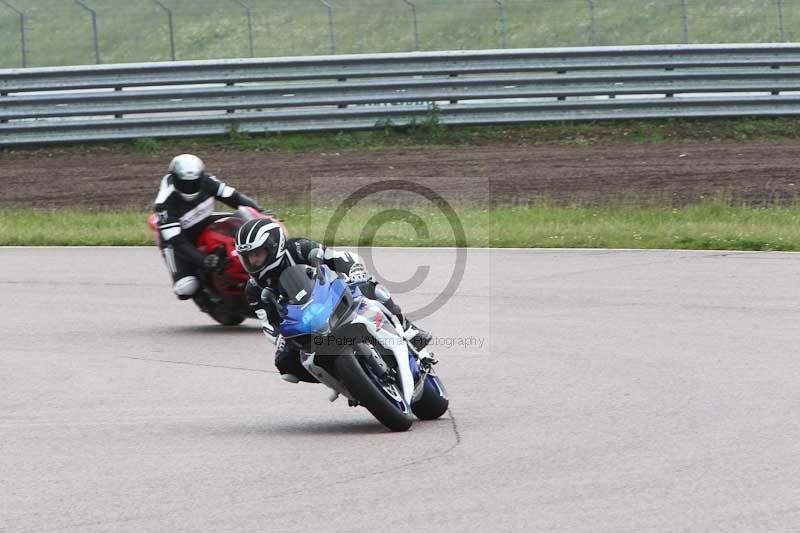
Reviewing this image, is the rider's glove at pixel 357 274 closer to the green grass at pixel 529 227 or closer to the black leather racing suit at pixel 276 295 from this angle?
the black leather racing suit at pixel 276 295

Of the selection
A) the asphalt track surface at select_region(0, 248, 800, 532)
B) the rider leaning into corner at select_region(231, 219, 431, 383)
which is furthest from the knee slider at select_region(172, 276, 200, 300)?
the rider leaning into corner at select_region(231, 219, 431, 383)

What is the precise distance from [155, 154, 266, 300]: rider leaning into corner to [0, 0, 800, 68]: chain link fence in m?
18.3

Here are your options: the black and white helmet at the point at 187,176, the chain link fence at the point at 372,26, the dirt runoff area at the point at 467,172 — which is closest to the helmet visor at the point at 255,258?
the black and white helmet at the point at 187,176

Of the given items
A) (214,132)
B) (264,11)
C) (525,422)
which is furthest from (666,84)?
(525,422)

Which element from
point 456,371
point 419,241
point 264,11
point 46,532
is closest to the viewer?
point 46,532

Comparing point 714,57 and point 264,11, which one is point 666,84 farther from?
point 264,11

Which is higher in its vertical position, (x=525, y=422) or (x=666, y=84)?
(x=666, y=84)

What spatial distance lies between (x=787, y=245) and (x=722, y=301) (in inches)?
144

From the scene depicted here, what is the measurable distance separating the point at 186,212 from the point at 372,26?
1964cm

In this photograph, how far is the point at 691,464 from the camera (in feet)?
22.8

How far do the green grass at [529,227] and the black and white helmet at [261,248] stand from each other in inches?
334

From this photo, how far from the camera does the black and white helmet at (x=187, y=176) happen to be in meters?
12.3

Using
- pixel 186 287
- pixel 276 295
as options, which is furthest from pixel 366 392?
pixel 186 287

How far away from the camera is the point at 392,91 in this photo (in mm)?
23969
